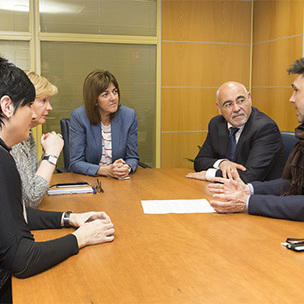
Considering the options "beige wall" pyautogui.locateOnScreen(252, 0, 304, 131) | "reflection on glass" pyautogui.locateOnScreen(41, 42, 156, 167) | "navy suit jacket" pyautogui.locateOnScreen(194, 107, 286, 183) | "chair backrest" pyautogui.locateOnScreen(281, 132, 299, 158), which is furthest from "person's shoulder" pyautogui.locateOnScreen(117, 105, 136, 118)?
"beige wall" pyautogui.locateOnScreen(252, 0, 304, 131)

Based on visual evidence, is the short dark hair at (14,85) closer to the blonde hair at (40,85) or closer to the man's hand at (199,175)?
the blonde hair at (40,85)

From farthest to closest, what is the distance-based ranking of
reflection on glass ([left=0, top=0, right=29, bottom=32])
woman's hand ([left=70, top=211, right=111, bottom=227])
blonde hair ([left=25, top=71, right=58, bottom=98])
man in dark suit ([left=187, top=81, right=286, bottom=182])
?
reflection on glass ([left=0, top=0, right=29, bottom=32]), man in dark suit ([left=187, top=81, right=286, bottom=182]), blonde hair ([left=25, top=71, right=58, bottom=98]), woman's hand ([left=70, top=211, right=111, bottom=227])

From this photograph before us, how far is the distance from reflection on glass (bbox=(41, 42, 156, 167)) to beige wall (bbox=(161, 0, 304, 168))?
0.20 metres

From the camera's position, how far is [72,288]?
4.18 feet

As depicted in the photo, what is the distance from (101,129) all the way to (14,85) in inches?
82.8

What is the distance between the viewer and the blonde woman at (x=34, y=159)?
216 cm

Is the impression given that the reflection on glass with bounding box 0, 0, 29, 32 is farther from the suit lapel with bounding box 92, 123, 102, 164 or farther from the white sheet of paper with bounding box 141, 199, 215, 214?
the white sheet of paper with bounding box 141, 199, 215, 214

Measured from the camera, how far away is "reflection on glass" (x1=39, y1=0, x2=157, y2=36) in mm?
5074

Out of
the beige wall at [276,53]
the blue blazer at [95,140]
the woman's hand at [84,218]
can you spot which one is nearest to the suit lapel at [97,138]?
the blue blazer at [95,140]

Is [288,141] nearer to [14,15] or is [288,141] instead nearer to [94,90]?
[94,90]

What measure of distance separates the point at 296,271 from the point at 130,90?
436 cm

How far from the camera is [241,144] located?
10.4ft

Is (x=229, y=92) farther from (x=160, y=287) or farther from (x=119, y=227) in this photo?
(x=160, y=287)

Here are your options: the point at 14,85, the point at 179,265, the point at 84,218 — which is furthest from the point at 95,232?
the point at 14,85
